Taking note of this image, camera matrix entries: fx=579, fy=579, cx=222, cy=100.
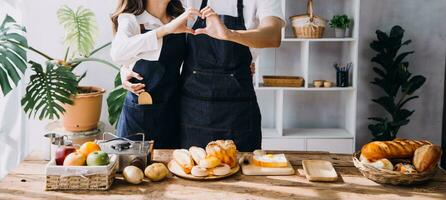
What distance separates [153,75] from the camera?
2.99 meters

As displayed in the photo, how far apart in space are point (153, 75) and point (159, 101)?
5.4 inches

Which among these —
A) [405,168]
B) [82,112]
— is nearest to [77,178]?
[405,168]

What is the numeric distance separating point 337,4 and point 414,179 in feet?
9.99

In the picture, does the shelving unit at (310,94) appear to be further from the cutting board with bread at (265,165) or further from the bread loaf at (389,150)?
the bread loaf at (389,150)

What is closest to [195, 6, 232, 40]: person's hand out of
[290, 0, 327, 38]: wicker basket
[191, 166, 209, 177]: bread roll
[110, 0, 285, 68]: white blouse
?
[110, 0, 285, 68]: white blouse

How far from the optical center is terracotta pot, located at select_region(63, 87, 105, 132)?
164 inches

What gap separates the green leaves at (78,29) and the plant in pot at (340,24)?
6.38 ft

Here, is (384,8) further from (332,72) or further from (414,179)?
(414,179)

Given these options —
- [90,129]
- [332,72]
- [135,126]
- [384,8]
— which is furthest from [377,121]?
[135,126]

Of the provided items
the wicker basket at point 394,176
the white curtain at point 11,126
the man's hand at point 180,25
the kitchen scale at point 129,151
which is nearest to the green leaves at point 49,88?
the white curtain at point 11,126

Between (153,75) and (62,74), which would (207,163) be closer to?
(153,75)

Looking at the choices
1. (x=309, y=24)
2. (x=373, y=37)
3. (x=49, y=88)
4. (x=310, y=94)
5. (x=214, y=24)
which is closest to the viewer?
(x=214, y=24)

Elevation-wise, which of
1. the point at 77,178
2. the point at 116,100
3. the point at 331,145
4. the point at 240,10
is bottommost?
the point at 331,145

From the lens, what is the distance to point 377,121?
514cm
